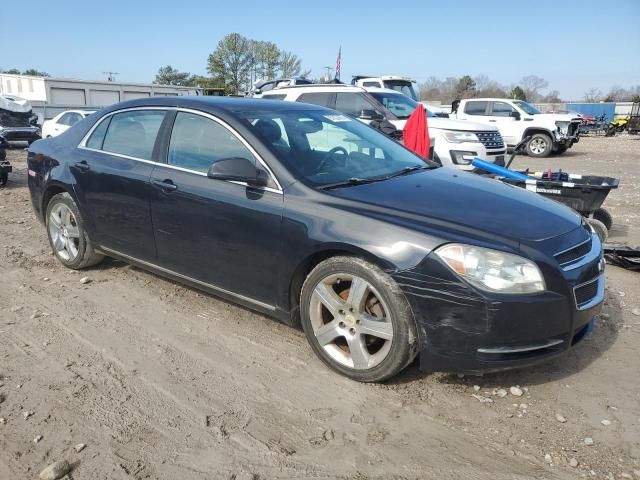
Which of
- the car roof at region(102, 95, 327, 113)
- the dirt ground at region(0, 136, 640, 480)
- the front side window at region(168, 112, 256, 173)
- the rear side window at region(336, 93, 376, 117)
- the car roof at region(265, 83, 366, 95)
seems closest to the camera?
the dirt ground at region(0, 136, 640, 480)

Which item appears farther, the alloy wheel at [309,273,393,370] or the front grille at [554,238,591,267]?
the alloy wheel at [309,273,393,370]

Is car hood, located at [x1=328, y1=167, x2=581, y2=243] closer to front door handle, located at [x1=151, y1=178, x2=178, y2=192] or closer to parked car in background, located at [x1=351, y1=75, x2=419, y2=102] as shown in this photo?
front door handle, located at [x1=151, y1=178, x2=178, y2=192]

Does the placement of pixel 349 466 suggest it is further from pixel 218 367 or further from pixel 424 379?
pixel 218 367

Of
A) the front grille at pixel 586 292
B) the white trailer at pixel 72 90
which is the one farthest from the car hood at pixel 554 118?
the white trailer at pixel 72 90

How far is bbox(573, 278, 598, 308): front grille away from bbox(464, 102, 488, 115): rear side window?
15926 millimetres

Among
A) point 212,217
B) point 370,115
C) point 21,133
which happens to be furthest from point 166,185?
point 21,133

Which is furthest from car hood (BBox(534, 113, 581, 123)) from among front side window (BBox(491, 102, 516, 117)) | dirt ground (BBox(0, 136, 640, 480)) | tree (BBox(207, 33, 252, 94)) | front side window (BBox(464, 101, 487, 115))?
tree (BBox(207, 33, 252, 94))

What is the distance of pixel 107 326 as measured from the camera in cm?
391

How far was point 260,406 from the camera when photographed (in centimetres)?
292

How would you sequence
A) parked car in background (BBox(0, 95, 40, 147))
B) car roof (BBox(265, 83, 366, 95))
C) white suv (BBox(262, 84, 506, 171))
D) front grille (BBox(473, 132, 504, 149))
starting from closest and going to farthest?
white suv (BBox(262, 84, 506, 171)) → front grille (BBox(473, 132, 504, 149)) → car roof (BBox(265, 83, 366, 95)) → parked car in background (BBox(0, 95, 40, 147))

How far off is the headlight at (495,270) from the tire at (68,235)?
11.4 ft

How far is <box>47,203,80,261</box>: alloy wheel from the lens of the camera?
4938 mm

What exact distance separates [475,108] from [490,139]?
797 cm

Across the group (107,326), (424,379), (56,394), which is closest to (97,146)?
(107,326)
